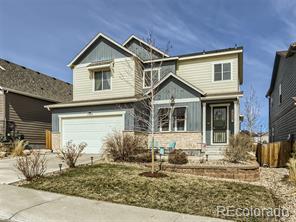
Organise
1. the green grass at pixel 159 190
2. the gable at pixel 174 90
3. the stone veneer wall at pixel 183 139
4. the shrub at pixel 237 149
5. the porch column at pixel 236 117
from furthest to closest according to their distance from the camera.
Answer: the gable at pixel 174 90 → the stone veneer wall at pixel 183 139 → the porch column at pixel 236 117 → the shrub at pixel 237 149 → the green grass at pixel 159 190

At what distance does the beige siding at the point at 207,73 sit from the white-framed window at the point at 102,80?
524 centimetres

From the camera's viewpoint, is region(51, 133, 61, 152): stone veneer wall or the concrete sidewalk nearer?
the concrete sidewalk

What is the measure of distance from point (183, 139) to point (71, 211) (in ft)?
37.3

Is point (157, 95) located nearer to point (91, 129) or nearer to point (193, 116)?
point (193, 116)

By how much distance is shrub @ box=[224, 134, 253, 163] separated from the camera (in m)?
12.1

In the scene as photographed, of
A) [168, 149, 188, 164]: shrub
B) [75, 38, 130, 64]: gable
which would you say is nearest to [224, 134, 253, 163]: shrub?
[168, 149, 188, 164]: shrub

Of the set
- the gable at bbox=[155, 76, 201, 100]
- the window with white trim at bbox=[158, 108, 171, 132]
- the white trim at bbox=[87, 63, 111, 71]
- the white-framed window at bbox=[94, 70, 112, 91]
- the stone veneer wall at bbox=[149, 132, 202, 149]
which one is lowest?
the stone veneer wall at bbox=[149, 132, 202, 149]

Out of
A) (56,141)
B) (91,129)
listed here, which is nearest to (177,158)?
(91,129)

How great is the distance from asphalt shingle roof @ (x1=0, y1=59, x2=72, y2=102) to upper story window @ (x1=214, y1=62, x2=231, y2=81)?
14414mm

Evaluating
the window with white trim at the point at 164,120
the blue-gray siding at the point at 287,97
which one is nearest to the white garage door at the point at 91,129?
the window with white trim at the point at 164,120

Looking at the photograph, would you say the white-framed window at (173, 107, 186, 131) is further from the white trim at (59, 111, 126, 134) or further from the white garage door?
the white garage door

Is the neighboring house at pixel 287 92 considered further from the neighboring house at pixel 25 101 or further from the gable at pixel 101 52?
the neighboring house at pixel 25 101

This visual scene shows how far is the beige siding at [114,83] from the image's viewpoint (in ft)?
62.8

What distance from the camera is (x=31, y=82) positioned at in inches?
909
